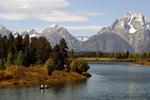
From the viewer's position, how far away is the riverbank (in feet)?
305

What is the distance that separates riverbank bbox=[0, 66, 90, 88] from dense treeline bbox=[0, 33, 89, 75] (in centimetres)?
408

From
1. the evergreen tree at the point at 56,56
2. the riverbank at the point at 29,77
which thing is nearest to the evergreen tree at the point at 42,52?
the evergreen tree at the point at 56,56

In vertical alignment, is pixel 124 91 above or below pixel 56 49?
below

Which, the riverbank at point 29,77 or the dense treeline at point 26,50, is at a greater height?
the dense treeline at point 26,50

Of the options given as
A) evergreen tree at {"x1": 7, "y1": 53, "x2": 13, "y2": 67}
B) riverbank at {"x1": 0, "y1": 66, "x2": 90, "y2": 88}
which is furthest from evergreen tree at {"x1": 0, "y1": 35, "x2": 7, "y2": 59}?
riverbank at {"x1": 0, "y1": 66, "x2": 90, "y2": 88}

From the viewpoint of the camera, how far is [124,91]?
79.2m

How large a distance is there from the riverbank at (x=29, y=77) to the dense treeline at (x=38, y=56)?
4081 mm

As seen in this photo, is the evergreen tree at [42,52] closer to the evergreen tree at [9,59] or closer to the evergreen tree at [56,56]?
the evergreen tree at [9,59]

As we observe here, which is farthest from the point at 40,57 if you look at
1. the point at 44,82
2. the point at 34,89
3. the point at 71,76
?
the point at 34,89

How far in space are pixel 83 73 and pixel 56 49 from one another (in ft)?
60.4

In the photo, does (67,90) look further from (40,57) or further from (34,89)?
(40,57)

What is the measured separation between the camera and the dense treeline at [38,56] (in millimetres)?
119256

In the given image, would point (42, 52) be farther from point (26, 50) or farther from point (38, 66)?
point (38, 66)

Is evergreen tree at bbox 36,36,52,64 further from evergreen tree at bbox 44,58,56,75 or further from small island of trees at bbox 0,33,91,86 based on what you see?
evergreen tree at bbox 44,58,56,75
